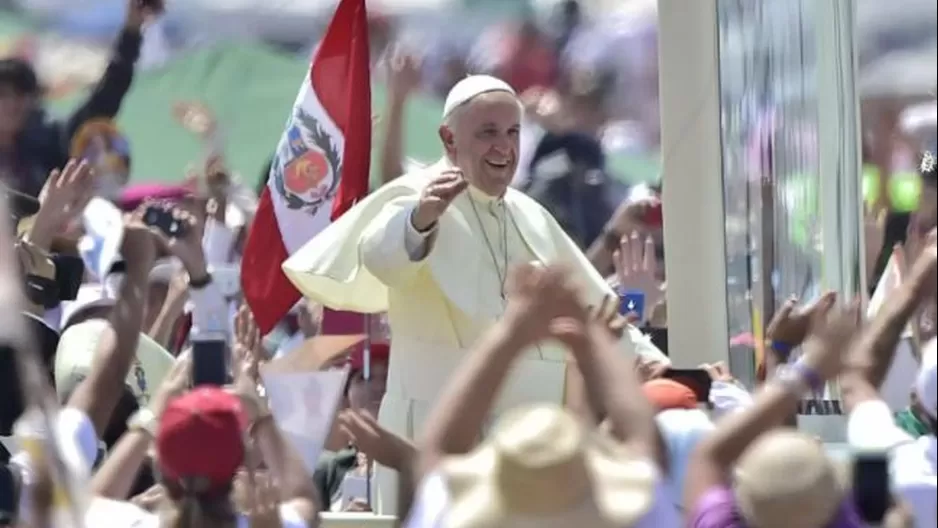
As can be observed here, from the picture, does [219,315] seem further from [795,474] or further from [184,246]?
[795,474]

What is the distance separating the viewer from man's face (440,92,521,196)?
5988 millimetres

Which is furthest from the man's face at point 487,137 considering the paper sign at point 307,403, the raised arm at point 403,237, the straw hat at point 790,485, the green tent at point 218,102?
Result: the green tent at point 218,102

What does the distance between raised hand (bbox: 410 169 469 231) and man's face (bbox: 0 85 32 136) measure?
1.85 meters

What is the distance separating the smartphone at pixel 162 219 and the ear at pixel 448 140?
1.32 m

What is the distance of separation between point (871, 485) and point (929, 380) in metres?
0.38

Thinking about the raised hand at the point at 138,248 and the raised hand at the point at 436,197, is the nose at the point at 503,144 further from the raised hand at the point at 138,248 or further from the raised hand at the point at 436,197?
the raised hand at the point at 138,248

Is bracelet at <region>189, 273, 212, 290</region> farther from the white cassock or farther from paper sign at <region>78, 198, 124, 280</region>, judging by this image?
paper sign at <region>78, 198, 124, 280</region>

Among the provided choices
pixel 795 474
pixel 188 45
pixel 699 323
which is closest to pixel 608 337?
pixel 795 474

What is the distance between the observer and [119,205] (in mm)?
9492

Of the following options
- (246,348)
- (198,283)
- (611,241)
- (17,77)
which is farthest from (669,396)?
(611,241)

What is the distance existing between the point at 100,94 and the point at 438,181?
3047 mm

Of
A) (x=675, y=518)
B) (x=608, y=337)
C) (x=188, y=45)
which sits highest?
(x=188, y=45)

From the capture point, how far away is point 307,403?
555 cm

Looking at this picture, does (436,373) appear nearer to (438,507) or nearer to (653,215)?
(438,507)
